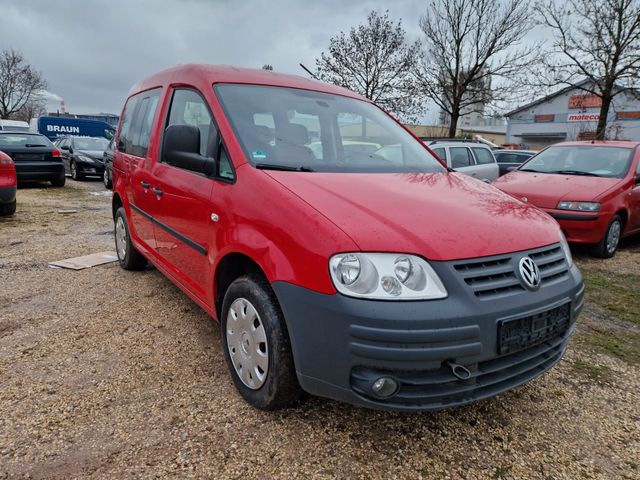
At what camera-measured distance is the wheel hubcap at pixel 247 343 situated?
219 cm

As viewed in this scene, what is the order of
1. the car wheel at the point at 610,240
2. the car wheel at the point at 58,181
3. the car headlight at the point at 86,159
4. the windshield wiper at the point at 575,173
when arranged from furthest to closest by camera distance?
1. the car headlight at the point at 86,159
2. the car wheel at the point at 58,181
3. the windshield wiper at the point at 575,173
4. the car wheel at the point at 610,240

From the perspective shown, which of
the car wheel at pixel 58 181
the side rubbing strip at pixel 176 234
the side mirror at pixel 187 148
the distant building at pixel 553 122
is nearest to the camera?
the side mirror at pixel 187 148

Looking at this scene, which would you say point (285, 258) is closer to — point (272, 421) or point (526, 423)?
point (272, 421)

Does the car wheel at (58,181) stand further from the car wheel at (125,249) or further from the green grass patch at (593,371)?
the green grass patch at (593,371)

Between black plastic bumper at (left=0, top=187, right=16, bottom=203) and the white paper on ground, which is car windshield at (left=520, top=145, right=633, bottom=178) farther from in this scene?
black plastic bumper at (left=0, top=187, right=16, bottom=203)

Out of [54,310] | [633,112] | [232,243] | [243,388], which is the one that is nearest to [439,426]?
[243,388]

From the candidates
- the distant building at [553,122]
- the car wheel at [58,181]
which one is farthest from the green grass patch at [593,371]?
the distant building at [553,122]

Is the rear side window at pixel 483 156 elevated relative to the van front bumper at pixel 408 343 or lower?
elevated

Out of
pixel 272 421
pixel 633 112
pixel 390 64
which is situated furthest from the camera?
pixel 633 112

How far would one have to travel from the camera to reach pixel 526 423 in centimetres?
230

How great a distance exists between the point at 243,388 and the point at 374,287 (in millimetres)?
1052

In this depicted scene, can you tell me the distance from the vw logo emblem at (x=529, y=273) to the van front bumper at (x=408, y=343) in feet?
0.16

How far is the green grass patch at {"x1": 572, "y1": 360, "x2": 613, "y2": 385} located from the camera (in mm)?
2771

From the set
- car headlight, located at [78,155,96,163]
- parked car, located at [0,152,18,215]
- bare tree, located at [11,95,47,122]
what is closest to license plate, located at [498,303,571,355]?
parked car, located at [0,152,18,215]
